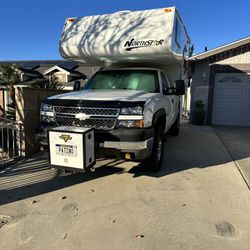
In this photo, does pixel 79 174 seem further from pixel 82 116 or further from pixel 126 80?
pixel 126 80

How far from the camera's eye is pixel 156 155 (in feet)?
16.8

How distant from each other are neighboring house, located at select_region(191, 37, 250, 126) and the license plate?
9.79 m

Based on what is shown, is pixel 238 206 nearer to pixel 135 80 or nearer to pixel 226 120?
pixel 135 80

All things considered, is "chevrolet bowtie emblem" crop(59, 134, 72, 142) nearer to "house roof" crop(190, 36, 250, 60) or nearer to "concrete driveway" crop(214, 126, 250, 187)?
"concrete driveway" crop(214, 126, 250, 187)

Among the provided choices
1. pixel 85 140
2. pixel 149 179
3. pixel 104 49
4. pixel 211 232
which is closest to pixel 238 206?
pixel 211 232

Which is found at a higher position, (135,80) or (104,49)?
(104,49)

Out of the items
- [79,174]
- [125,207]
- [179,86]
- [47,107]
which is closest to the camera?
[125,207]

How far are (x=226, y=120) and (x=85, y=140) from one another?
413 inches

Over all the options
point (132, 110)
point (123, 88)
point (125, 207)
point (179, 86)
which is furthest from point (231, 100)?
point (125, 207)

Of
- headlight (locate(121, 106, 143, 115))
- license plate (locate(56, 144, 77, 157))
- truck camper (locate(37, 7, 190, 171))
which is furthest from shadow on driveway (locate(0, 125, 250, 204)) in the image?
headlight (locate(121, 106, 143, 115))

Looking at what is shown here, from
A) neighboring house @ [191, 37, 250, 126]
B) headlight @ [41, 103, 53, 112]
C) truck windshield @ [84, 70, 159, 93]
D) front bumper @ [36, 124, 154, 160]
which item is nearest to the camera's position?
front bumper @ [36, 124, 154, 160]

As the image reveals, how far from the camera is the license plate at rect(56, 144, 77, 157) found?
163 inches

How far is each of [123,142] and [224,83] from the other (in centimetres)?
990

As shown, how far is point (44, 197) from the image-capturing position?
4223mm
